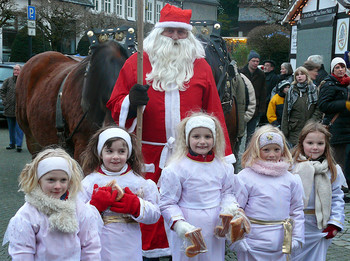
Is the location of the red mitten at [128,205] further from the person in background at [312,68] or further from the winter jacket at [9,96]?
the winter jacket at [9,96]

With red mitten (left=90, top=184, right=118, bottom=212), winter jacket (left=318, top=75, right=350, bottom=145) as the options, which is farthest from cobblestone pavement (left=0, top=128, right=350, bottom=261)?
red mitten (left=90, top=184, right=118, bottom=212)

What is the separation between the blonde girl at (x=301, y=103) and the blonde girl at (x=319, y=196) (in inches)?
135

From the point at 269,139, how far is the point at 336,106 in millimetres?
3726

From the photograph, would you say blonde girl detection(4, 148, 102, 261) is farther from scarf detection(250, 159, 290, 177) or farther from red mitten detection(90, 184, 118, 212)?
scarf detection(250, 159, 290, 177)

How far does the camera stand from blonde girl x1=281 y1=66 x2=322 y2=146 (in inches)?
300

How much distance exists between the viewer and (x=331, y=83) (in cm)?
730

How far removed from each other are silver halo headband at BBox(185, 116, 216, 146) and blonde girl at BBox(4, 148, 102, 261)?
89cm

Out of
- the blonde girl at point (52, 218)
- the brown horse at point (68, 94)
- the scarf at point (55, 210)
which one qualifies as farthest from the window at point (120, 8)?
the scarf at point (55, 210)

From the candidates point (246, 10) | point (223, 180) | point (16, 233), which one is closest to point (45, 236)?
point (16, 233)

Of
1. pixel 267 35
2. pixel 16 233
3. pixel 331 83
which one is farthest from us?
pixel 267 35

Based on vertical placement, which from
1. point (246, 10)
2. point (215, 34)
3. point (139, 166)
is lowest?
point (139, 166)

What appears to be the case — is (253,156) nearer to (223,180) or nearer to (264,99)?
(223,180)

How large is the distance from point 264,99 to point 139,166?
7077 mm

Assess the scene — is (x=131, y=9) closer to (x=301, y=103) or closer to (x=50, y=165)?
(x=301, y=103)
